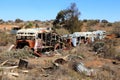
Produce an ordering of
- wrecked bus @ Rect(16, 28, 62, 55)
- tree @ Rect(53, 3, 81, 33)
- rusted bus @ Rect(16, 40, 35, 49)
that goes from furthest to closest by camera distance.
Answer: tree @ Rect(53, 3, 81, 33) → wrecked bus @ Rect(16, 28, 62, 55) → rusted bus @ Rect(16, 40, 35, 49)

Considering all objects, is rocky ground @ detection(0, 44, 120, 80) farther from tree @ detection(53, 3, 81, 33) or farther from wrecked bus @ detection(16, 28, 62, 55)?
tree @ detection(53, 3, 81, 33)

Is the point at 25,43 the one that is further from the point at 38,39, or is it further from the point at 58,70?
the point at 58,70

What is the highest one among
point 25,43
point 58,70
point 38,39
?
point 38,39

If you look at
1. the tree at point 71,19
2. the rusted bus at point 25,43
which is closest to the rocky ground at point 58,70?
the rusted bus at point 25,43

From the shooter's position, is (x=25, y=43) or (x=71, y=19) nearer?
(x=25, y=43)

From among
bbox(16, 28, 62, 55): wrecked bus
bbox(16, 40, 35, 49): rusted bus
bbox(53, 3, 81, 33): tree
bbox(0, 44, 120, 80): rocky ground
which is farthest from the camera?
bbox(53, 3, 81, 33): tree

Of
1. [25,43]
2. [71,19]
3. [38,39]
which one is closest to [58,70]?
[25,43]

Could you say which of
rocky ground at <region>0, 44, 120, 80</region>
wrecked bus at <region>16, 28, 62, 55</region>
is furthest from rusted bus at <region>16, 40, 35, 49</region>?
rocky ground at <region>0, 44, 120, 80</region>

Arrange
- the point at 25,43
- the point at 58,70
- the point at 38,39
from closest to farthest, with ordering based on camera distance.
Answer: the point at 58,70 < the point at 25,43 < the point at 38,39

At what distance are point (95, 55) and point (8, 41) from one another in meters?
13.3

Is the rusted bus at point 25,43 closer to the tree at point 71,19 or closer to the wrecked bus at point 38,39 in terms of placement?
the wrecked bus at point 38,39

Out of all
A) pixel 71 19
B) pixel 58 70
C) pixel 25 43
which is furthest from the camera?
pixel 71 19

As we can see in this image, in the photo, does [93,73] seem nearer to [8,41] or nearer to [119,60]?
[119,60]

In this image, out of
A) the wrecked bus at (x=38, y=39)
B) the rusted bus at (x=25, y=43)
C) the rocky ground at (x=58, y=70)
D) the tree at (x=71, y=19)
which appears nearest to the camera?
the rocky ground at (x=58, y=70)
